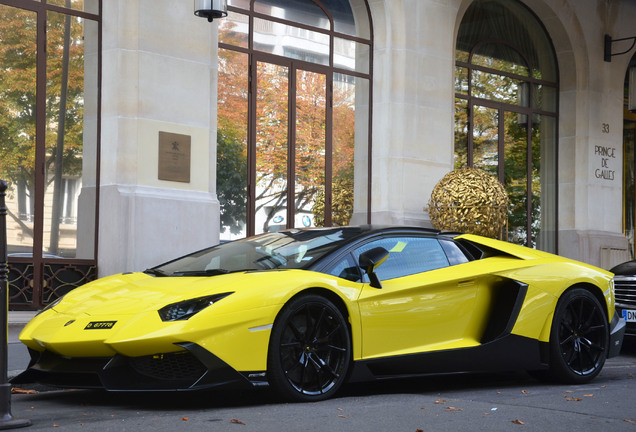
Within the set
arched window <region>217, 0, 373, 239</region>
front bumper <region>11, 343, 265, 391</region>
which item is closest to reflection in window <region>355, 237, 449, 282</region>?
front bumper <region>11, 343, 265, 391</region>

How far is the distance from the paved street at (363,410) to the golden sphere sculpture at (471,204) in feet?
20.7

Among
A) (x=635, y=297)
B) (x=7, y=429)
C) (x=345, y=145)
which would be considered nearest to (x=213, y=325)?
(x=7, y=429)

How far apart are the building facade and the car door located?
522 cm

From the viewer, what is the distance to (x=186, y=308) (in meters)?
5.92

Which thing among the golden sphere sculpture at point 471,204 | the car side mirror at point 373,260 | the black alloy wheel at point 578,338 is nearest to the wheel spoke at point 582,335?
the black alloy wheel at point 578,338

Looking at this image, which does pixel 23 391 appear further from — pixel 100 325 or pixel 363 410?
pixel 363 410

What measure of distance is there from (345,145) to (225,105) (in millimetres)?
2450

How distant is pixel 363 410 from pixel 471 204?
326 inches

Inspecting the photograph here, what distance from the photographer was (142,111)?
39.0 feet

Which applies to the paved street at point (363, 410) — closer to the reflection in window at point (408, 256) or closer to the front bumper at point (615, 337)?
the front bumper at point (615, 337)

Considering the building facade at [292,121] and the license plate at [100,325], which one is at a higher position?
the building facade at [292,121]

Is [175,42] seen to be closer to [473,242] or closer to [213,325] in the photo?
[473,242]

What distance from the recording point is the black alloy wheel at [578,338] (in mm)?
7652

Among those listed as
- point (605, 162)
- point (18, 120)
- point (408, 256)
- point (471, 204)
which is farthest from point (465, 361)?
point (605, 162)
